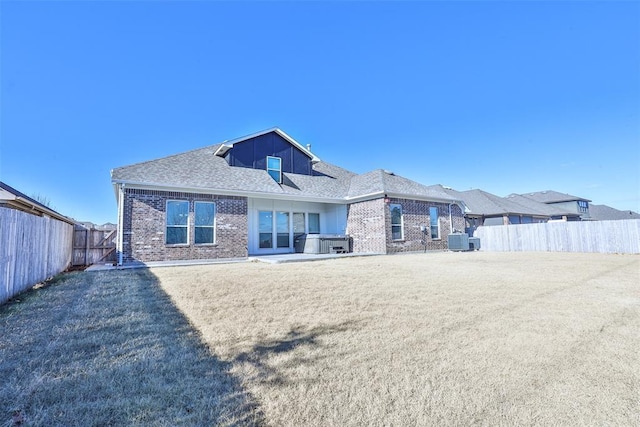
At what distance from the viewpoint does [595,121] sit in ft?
51.3

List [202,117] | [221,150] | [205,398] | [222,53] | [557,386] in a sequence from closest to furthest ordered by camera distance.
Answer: [205,398], [557,386], [222,53], [221,150], [202,117]

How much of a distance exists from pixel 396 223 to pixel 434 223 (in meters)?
3.30

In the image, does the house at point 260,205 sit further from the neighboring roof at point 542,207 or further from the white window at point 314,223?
the neighboring roof at point 542,207

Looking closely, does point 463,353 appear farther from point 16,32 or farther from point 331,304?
point 16,32

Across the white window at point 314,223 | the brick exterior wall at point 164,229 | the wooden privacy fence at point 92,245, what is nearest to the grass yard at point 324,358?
the brick exterior wall at point 164,229

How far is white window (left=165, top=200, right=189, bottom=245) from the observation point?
37.3 ft

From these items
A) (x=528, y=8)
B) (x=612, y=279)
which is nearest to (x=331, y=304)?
(x=612, y=279)

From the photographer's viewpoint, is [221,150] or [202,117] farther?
[202,117]

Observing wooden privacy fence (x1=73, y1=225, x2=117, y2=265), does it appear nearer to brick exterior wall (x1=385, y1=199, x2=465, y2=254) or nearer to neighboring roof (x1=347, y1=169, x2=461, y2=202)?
neighboring roof (x1=347, y1=169, x2=461, y2=202)

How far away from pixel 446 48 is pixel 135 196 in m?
13.4

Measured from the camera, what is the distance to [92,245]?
498 inches

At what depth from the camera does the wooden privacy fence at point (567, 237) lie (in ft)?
50.3

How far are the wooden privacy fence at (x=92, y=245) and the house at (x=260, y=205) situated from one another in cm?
239

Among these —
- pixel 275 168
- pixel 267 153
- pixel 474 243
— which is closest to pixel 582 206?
pixel 474 243
